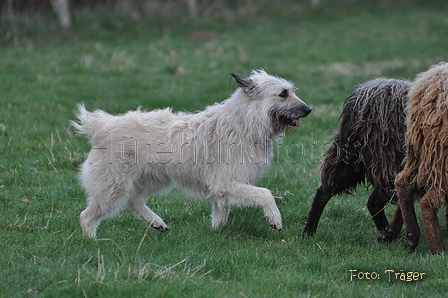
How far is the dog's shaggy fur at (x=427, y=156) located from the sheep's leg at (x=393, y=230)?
43cm

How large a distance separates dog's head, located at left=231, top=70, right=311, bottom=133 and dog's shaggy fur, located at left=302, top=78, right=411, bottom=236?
506mm

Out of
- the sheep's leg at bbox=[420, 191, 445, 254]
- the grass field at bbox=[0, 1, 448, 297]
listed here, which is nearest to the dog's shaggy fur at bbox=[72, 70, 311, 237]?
the grass field at bbox=[0, 1, 448, 297]

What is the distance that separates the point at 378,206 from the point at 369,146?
0.81m

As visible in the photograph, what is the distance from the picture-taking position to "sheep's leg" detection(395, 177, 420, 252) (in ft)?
18.8

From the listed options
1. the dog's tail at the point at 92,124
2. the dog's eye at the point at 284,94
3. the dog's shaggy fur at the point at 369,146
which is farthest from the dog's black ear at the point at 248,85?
the dog's tail at the point at 92,124

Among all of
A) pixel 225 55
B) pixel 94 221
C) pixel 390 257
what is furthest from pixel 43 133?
pixel 225 55

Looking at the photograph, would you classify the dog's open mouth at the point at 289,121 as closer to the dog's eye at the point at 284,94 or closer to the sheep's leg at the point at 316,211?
the dog's eye at the point at 284,94

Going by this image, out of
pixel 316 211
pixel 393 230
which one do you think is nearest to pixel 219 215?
pixel 316 211

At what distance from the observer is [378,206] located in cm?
653

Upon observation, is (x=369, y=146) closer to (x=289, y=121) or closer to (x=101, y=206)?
(x=289, y=121)

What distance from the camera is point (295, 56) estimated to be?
60.0ft

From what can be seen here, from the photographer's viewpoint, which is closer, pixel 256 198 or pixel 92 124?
pixel 256 198

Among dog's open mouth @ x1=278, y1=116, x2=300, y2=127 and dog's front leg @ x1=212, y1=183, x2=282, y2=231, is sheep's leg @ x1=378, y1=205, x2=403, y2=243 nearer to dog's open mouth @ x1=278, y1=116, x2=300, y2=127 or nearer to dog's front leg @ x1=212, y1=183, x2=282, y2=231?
dog's front leg @ x1=212, y1=183, x2=282, y2=231

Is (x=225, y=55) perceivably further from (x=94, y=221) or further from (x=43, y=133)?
(x=94, y=221)
